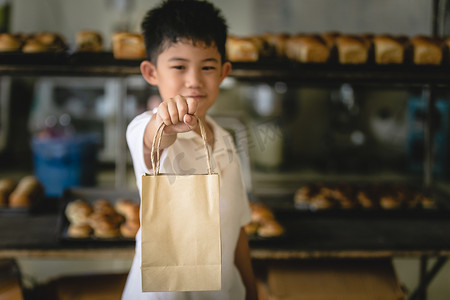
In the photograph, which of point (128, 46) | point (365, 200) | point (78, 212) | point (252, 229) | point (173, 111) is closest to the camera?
point (173, 111)

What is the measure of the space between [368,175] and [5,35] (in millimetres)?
5522

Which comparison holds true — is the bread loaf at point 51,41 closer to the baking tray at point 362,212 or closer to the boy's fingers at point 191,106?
the boy's fingers at point 191,106

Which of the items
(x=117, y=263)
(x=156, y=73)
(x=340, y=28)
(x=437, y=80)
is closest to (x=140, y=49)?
(x=156, y=73)

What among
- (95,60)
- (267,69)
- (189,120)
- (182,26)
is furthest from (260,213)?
(189,120)

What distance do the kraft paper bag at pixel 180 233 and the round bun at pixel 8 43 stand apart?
1339 millimetres

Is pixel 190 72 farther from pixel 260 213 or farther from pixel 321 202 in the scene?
pixel 321 202

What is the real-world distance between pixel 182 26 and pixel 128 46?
85 cm

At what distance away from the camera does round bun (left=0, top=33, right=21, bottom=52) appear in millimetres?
1702

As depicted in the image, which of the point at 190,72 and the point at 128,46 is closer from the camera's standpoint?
the point at 190,72

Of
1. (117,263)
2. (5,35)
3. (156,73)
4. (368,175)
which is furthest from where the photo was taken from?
(368,175)

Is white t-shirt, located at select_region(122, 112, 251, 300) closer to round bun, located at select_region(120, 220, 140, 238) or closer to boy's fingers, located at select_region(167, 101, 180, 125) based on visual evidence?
boy's fingers, located at select_region(167, 101, 180, 125)

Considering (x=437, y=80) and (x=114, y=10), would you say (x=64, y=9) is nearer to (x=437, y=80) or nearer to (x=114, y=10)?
(x=114, y=10)

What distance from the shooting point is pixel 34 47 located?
1.70m

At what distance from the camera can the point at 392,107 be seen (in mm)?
6543
